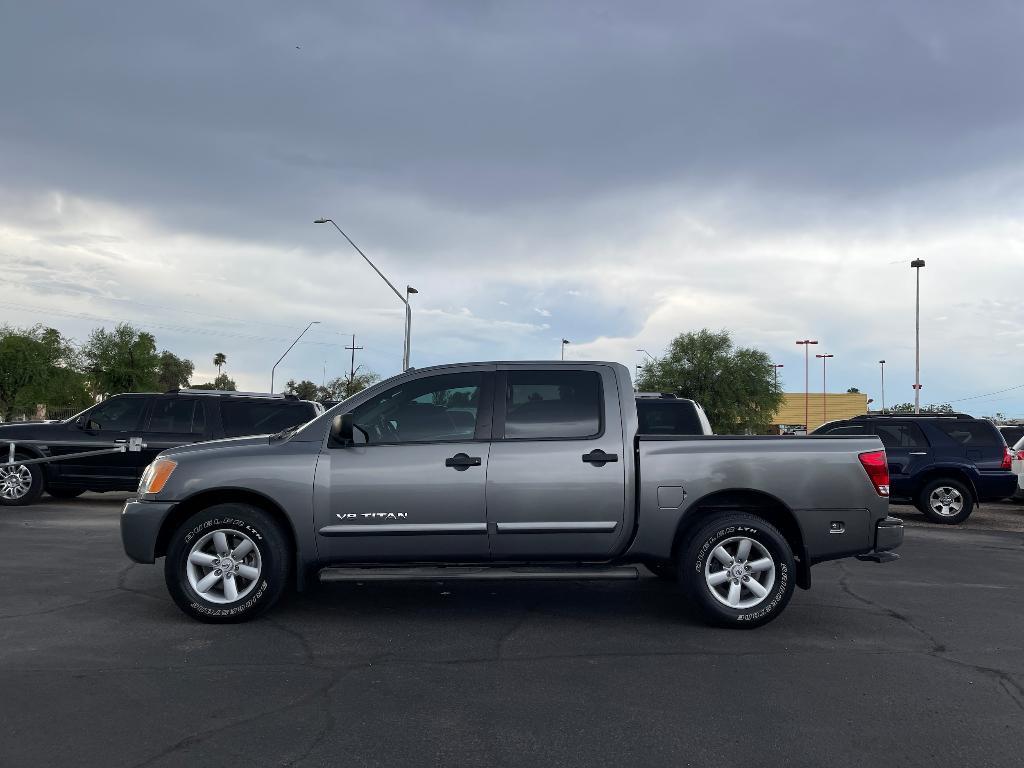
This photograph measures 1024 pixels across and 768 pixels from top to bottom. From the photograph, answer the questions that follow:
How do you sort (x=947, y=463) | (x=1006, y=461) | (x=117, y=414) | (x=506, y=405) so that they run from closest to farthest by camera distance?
(x=506, y=405) → (x=117, y=414) → (x=1006, y=461) → (x=947, y=463)

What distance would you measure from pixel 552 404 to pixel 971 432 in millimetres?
11063

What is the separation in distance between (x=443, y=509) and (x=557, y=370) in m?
1.38

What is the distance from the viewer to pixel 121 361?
208 ft

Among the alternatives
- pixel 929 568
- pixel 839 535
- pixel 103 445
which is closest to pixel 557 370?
pixel 839 535

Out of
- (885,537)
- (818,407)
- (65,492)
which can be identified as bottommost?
(65,492)

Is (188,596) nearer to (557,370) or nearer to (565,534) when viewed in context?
(565,534)

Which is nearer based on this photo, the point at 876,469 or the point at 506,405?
the point at 876,469

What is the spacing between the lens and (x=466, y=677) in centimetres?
511

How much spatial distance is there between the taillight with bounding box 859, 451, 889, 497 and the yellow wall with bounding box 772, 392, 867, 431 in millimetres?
101523

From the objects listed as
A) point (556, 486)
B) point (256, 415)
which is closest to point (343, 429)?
point (556, 486)

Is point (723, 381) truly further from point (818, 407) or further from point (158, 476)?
point (158, 476)

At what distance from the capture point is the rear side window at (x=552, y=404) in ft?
21.3

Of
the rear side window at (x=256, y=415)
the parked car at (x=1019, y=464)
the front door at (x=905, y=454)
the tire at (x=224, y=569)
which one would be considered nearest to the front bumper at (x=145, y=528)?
the tire at (x=224, y=569)

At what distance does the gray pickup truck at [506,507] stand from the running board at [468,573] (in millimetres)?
14
